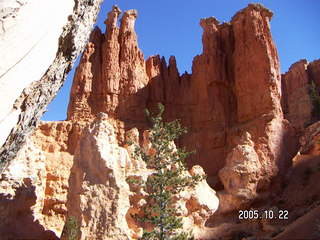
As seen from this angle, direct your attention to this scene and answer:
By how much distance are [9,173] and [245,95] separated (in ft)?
72.3

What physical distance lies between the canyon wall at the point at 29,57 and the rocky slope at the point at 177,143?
10.3 meters

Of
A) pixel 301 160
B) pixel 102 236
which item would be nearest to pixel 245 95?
pixel 301 160

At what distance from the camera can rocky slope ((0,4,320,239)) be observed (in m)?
13.3

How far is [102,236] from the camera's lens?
12.2m

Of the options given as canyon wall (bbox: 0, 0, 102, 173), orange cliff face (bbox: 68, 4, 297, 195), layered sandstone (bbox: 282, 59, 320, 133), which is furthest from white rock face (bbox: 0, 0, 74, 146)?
layered sandstone (bbox: 282, 59, 320, 133)

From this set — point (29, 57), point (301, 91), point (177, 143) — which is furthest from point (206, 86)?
point (29, 57)

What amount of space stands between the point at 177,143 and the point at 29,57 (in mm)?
28405

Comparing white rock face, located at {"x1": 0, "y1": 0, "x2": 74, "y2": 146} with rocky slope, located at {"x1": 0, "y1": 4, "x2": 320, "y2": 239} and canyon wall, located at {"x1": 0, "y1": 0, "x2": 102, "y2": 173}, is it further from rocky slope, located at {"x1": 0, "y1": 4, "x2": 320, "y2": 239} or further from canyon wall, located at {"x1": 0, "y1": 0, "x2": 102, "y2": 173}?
rocky slope, located at {"x1": 0, "y1": 4, "x2": 320, "y2": 239}

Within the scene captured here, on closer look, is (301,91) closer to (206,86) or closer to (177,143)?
(206,86)

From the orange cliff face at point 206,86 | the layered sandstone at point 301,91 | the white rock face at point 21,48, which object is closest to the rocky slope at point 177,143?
the orange cliff face at point 206,86

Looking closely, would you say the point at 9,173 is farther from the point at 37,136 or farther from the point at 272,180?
the point at 272,180

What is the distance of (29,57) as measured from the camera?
2.48 m

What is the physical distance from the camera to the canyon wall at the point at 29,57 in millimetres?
2352

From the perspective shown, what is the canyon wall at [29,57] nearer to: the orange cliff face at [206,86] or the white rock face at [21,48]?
the white rock face at [21,48]
